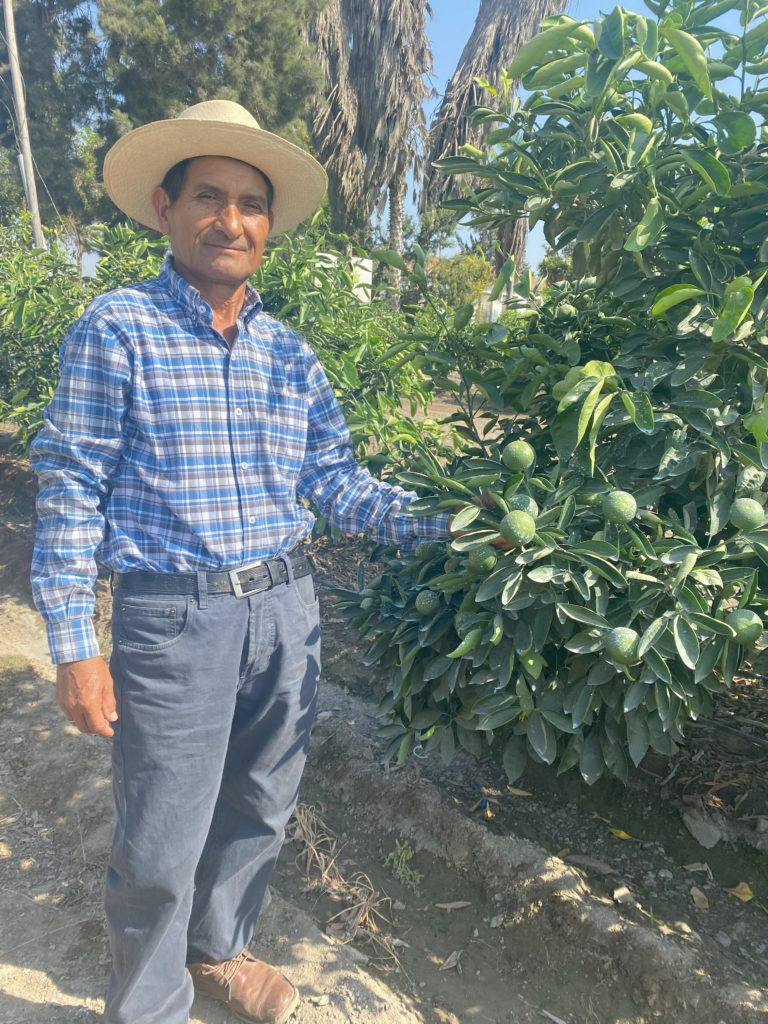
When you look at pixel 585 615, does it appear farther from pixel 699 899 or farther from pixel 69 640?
pixel 699 899

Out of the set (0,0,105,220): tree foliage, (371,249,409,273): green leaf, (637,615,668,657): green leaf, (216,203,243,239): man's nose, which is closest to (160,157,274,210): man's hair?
(216,203,243,239): man's nose

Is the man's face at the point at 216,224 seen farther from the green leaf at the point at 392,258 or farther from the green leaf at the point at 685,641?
the green leaf at the point at 685,641

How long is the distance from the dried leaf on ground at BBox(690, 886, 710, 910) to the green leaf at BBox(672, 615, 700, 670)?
44.8 inches

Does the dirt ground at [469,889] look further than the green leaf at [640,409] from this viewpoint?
Yes

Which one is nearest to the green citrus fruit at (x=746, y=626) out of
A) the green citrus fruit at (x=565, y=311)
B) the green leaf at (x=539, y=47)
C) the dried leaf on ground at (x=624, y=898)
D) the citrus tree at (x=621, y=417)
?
the citrus tree at (x=621, y=417)

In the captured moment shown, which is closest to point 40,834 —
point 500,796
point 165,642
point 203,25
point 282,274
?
point 165,642

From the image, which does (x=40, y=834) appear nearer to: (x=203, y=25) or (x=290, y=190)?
(x=290, y=190)

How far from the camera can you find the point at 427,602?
1913 millimetres

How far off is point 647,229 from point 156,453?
1.19 m

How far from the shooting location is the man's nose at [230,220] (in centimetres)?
174

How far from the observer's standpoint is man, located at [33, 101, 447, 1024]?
1617 millimetres

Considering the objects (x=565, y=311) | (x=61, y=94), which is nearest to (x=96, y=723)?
(x=565, y=311)

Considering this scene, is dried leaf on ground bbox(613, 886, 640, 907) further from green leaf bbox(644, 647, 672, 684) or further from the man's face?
the man's face

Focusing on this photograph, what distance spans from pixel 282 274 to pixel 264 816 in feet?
8.40
